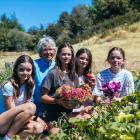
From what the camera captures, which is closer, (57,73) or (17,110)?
(17,110)

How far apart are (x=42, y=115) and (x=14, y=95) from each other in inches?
23.3

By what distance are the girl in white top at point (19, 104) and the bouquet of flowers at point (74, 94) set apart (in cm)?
39

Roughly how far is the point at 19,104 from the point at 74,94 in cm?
80

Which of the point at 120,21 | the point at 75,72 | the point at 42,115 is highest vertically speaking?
the point at 120,21

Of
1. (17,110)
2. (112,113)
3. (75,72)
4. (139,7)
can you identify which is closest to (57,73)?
(75,72)

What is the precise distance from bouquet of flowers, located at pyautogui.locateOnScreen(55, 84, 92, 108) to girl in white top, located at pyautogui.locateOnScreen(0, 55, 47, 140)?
0.39 m

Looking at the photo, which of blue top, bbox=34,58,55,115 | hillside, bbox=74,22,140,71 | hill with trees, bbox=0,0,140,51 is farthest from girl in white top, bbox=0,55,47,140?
hill with trees, bbox=0,0,140,51

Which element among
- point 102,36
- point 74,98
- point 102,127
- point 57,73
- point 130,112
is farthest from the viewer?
point 102,36

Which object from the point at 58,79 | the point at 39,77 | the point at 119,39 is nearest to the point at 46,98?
the point at 58,79

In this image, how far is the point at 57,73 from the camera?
664 centimetres

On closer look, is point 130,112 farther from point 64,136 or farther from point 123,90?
point 123,90

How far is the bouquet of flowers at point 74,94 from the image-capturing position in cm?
604

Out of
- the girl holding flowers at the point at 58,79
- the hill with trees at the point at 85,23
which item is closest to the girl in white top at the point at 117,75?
the girl holding flowers at the point at 58,79

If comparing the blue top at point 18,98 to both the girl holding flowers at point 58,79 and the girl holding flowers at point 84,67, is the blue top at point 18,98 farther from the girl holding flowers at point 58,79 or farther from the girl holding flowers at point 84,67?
the girl holding flowers at point 84,67
